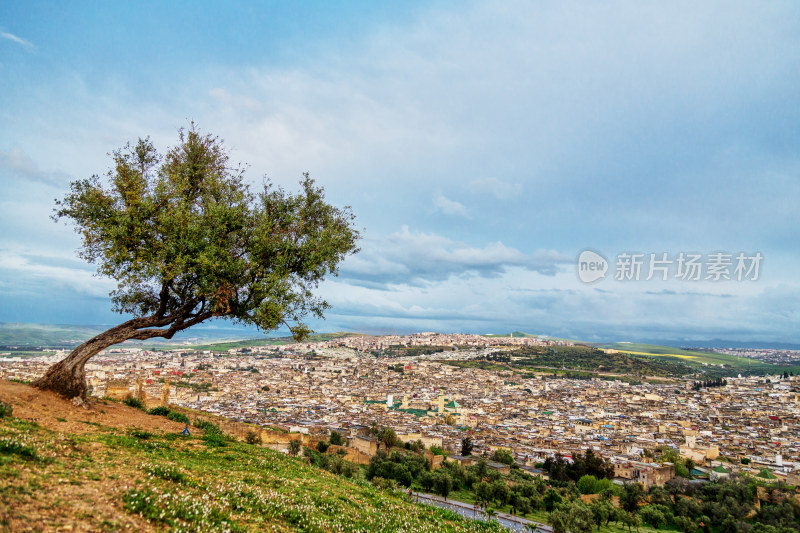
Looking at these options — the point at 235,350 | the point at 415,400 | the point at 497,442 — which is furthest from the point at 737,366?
the point at 235,350

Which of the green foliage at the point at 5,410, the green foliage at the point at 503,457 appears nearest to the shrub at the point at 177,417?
the green foliage at the point at 5,410

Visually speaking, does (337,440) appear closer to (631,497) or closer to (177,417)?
(631,497)

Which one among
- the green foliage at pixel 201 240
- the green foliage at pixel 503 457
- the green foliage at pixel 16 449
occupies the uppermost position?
the green foliage at pixel 201 240

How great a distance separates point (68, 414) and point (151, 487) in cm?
825

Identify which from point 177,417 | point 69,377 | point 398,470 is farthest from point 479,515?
point 69,377

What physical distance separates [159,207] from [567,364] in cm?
16556

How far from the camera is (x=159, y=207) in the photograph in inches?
573

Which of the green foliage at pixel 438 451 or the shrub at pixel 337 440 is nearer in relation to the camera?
the shrub at pixel 337 440

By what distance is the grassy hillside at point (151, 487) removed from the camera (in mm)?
5141

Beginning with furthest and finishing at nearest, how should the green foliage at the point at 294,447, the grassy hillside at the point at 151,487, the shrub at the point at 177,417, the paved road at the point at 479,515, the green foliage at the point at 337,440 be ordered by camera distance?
the green foliage at the point at 337,440, the green foliage at the point at 294,447, the paved road at the point at 479,515, the shrub at the point at 177,417, the grassy hillside at the point at 151,487

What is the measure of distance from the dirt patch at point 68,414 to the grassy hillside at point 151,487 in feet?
0.16

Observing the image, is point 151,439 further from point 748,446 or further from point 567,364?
point 567,364

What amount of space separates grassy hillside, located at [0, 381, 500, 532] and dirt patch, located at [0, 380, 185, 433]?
5cm

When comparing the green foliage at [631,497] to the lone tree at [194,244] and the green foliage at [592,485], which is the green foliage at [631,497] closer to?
the green foliage at [592,485]
